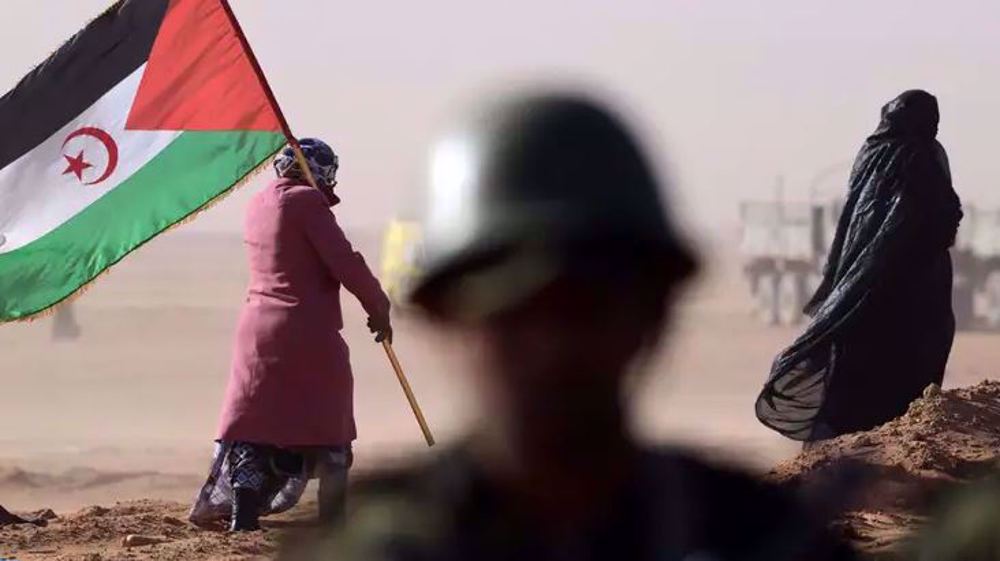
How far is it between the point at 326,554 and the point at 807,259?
86.3 feet

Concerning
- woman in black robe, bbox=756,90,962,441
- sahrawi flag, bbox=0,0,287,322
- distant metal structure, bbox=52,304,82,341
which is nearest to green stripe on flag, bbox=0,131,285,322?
sahrawi flag, bbox=0,0,287,322

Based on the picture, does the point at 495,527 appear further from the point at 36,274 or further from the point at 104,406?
the point at 104,406

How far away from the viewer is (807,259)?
1077 inches

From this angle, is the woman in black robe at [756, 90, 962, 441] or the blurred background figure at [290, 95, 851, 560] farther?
the woman in black robe at [756, 90, 962, 441]

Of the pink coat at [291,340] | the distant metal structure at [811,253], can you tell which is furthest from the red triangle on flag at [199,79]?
the distant metal structure at [811,253]

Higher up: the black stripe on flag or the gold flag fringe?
the black stripe on flag

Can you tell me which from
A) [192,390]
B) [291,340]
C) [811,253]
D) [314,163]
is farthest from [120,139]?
[811,253]

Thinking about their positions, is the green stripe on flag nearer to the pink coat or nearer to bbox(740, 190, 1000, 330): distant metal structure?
the pink coat

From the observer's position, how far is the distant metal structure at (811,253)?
26781mm

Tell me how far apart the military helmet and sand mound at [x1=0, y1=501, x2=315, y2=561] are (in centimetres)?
557

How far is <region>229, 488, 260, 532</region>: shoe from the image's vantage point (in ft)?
24.2

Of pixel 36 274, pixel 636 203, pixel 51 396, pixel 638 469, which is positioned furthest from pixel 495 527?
pixel 51 396

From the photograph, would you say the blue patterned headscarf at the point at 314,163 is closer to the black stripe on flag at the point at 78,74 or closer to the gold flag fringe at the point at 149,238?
the gold flag fringe at the point at 149,238

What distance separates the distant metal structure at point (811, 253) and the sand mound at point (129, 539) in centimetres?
1790
